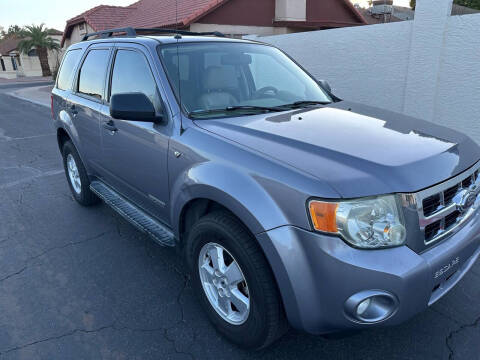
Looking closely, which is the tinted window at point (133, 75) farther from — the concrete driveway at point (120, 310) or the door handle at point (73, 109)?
the concrete driveway at point (120, 310)

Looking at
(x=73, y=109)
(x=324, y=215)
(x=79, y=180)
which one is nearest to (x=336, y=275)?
(x=324, y=215)

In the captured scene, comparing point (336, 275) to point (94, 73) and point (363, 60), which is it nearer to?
point (94, 73)

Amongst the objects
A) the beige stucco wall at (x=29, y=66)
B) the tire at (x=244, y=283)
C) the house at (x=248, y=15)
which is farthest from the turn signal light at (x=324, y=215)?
the beige stucco wall at (x=29, y=66)

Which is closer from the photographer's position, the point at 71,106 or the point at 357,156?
the point at 357,156

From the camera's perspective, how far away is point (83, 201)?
4.50 meters

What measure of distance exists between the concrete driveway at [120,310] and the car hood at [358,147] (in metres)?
1.12

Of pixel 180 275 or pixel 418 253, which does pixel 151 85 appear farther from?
pixel 418 253

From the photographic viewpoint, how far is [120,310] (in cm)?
275

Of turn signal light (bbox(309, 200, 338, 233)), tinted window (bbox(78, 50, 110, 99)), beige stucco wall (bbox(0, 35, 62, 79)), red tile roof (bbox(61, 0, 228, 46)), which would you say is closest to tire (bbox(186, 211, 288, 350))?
turn signal light (bbox(309, 200, 338, 233))

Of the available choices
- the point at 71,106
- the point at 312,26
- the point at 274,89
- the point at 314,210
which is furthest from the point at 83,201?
the point at 312,26

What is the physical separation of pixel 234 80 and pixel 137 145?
94 cm

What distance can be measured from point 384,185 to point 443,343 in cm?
131

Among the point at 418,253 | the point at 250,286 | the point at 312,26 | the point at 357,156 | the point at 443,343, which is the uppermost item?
the point at 312,26

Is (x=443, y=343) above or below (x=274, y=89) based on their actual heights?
below
